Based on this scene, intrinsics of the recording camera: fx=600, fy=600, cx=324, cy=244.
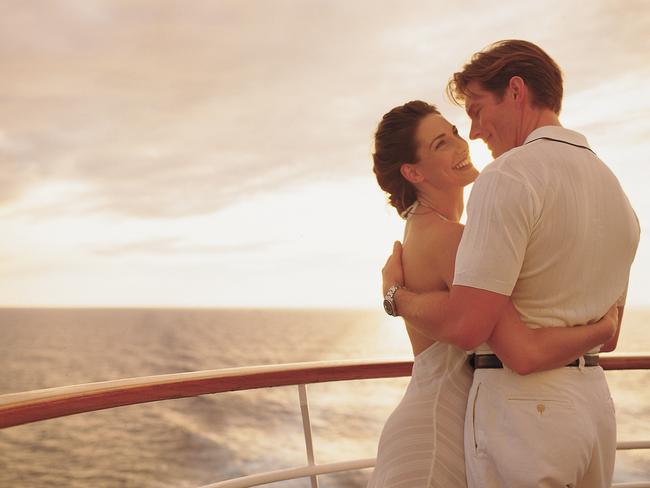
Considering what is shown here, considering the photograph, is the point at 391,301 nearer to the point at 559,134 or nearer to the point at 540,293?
the point at 540,293

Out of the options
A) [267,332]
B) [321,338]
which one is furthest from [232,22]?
[267,332]

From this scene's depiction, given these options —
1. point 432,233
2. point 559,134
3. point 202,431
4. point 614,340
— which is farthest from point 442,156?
point 202,431

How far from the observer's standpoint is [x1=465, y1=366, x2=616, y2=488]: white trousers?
3.33 feet

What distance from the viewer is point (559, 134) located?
109cm

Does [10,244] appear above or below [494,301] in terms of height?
above

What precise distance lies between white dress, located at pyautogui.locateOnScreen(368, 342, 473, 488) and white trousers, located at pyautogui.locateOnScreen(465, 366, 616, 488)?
0.06 metres

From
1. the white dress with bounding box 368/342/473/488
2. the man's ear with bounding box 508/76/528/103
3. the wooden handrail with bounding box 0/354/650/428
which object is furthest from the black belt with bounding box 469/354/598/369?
the wooden handrail with bounding box 0/354/650/428

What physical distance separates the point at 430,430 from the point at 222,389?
1.93 ft

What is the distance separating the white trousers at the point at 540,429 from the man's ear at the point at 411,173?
504mm

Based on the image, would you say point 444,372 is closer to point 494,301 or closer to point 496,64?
point 494,301

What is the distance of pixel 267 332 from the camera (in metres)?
94.4

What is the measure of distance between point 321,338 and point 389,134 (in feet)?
280

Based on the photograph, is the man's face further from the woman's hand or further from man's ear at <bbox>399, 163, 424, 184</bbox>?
the woman's hand

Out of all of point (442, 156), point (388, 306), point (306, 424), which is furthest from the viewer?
point (306, 424)
